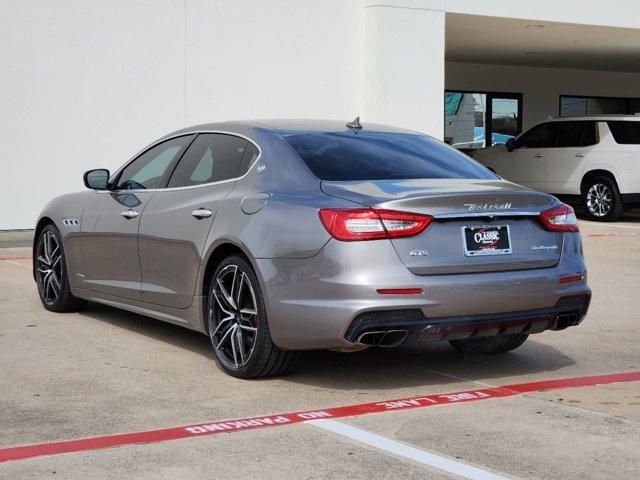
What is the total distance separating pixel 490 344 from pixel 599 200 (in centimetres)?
1333

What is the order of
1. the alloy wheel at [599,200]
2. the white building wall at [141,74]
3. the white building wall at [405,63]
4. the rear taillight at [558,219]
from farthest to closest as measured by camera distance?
the alloy wheel at [599,200], the white building wall at [405,63], the white building wall at [141,74], the rear taillight at [558,219]

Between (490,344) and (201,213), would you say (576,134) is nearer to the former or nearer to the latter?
(490,344)

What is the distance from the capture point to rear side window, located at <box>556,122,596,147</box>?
20234 mm

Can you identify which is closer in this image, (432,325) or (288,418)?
(288,418)

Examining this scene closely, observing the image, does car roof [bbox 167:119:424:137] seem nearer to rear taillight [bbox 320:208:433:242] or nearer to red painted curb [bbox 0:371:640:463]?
rear taillight [bbox 320:208:433:242]

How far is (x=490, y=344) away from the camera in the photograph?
722 centimetres

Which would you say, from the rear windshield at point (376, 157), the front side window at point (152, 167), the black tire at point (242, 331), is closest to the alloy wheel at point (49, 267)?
the front side window at point (152, 167)

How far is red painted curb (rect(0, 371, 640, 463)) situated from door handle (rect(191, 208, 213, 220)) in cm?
160

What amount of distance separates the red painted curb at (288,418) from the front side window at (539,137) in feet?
48.7

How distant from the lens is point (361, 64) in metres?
17.8

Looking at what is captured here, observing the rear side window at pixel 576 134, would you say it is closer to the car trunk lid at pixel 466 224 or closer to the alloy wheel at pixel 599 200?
the alloy wheel at pixel 599 200

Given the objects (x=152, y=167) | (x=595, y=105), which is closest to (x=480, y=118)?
(x=595, y=105)

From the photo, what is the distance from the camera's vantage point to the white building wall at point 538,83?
2839 centimetres

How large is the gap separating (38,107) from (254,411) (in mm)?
10533
